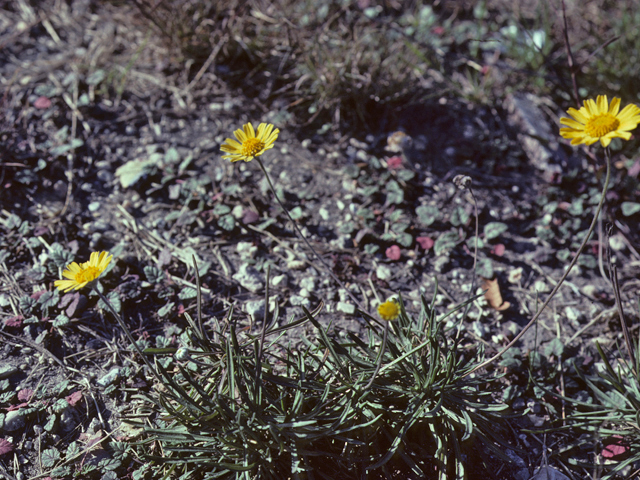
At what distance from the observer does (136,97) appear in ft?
10.1

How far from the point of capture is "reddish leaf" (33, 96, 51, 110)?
9.58 ft

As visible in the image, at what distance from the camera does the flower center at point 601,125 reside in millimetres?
1580

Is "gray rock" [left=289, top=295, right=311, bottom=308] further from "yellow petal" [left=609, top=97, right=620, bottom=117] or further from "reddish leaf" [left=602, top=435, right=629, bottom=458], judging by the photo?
"yellow petal" [left=609, top=97, right=620, bottom=117]

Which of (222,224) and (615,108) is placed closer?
(615,108)

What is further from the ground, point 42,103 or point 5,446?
point 42,103

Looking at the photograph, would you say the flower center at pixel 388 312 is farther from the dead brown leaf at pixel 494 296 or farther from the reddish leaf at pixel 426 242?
the reddish leaf at pixel 426 242

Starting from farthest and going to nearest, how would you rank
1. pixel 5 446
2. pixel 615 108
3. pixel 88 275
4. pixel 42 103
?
pixel 42 103, pixel 5 446, pixel 615 108, pixel 88 275

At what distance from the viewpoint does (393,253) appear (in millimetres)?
2461

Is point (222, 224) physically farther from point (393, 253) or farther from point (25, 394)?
point (25, 394)

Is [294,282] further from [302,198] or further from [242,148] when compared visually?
[242,148]

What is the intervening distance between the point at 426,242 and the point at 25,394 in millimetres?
1855

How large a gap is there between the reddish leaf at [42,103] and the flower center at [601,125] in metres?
2.84

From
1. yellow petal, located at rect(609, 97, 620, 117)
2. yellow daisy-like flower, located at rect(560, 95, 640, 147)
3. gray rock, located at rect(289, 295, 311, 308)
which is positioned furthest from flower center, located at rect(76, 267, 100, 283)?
yellow petal, located at rect(609, 97, 620, 117)

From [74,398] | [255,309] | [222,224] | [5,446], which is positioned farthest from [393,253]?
[5,446]
